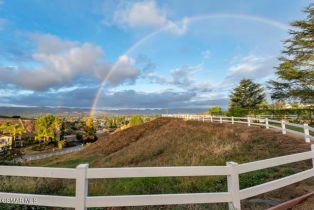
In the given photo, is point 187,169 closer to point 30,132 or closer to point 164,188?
point 164,188

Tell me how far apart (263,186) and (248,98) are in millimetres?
54253

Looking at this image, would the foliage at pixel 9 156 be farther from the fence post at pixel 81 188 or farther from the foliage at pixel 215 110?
the foliage at pixel 215 110

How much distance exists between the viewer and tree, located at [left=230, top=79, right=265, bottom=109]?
5409 centimetres

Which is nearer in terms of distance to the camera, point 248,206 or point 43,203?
point 43,203

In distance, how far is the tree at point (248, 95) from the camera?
177 ft

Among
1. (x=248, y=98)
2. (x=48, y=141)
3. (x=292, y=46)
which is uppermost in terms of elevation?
(x=292, y=46)

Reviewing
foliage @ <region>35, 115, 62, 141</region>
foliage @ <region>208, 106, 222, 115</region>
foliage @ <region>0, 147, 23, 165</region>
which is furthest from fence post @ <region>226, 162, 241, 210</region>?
foliage @ <region>35, 115, 62, 141</region>

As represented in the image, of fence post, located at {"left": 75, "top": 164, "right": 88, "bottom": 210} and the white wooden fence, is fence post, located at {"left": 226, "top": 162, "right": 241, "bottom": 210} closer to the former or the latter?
the white wooden fence

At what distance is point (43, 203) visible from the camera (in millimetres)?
3223

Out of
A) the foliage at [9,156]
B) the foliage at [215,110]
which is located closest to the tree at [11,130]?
the foliage at [215,110]

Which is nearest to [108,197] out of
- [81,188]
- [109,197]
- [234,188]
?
[109,197]

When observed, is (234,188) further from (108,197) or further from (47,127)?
(47,127)

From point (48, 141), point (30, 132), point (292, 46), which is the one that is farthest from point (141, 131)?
point (30, 132)

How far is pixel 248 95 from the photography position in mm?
54594
